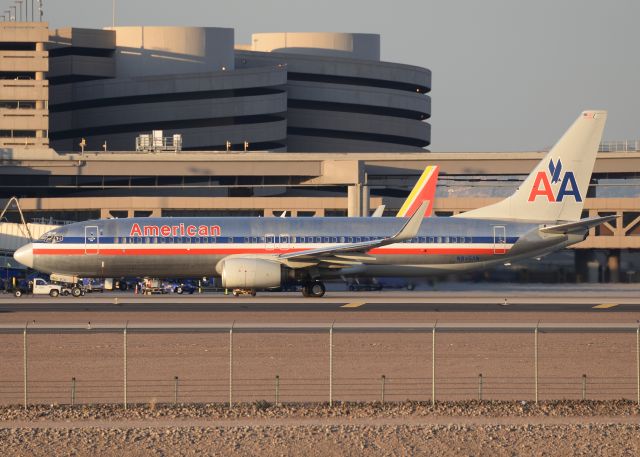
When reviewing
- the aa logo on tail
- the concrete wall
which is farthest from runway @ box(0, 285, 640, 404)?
the concrete wall

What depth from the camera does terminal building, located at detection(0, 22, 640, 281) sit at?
104 metres

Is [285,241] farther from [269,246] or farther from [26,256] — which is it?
[26,256]

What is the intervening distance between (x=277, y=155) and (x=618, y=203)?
30900 millimetres

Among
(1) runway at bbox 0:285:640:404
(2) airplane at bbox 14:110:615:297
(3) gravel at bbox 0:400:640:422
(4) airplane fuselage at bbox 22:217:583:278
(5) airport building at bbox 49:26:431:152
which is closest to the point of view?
(3) gravel at bbox 0:400:640:422

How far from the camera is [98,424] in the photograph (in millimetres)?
27625

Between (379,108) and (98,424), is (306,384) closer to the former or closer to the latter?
(98,424)

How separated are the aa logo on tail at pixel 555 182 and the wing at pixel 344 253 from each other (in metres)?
7.28

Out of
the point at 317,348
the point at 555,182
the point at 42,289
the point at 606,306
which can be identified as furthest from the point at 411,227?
the point at 42,289

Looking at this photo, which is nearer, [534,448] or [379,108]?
[534,448]

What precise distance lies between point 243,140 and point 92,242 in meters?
81.5

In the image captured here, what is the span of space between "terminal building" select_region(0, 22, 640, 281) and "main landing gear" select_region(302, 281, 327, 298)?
60.5 feet

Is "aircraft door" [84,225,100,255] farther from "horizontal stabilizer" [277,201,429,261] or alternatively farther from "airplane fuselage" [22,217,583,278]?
"horizontal stabilizer" [277,201,429,261]

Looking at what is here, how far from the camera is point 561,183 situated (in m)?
68.0

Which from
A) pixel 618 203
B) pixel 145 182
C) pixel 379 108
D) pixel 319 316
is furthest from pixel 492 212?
pixel 379 108
